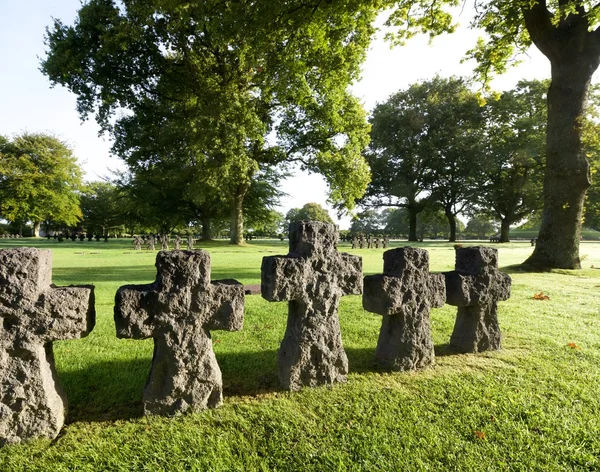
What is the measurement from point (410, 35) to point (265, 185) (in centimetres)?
2601

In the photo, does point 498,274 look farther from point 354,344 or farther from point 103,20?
point 103,20

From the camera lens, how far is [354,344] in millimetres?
4125

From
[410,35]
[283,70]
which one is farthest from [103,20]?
[410,35]

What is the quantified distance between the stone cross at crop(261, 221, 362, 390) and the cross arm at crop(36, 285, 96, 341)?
4.51 feet

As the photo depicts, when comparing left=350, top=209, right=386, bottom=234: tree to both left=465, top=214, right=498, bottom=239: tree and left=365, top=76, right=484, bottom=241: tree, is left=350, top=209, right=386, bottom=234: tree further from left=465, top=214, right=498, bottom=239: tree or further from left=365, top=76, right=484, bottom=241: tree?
left=365, top=76, right=484, bottom=241: tree

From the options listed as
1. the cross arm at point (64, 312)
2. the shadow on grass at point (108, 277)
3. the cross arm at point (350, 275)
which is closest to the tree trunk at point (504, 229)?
the shadow on grass at point (108, 277)

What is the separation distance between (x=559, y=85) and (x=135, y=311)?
13.7 metres

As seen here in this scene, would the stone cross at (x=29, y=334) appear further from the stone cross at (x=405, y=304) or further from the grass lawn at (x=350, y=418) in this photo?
the stone cross at (x=405, y=304)

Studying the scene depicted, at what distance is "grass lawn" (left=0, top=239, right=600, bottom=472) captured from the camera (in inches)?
81.8

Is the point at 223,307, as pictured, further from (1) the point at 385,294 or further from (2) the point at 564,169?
(2) the point at 564,169

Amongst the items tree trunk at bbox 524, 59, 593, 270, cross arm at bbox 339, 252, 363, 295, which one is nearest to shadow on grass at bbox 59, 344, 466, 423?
cross arm at bbox 339, 252, 363, 295

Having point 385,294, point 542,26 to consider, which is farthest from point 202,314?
point 542,26

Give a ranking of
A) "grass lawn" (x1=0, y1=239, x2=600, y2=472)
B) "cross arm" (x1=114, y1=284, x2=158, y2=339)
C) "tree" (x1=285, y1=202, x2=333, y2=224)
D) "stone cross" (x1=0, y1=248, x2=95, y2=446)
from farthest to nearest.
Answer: "tree" (x1=285, y1=202, x2=333, y2=224)
"cross arm" (x1=114, y1=284, x2=158, y2=339)
"stone cross" (x1=0, y1=248, x2=95, y2=446)
"grass lawn" (x1=0, y1=239, x2=600, y2=472)

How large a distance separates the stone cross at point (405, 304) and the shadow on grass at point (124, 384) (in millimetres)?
1220
